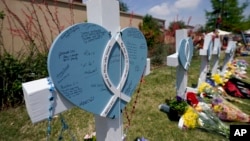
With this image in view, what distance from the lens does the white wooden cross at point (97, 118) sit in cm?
86

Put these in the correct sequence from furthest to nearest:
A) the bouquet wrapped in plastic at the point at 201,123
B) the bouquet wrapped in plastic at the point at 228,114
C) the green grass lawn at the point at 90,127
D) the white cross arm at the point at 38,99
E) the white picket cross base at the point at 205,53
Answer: the white picket cross base at the point at 205,53, the bouquet wrapped in plastic at the point at 228,114, the bouquet wrapped in plastic at the point at 201,123, the green grass lawn at the point at 90,127, the white cross arm at the point at 38,99

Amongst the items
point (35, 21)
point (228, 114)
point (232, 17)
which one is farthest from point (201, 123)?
point (232, 17)

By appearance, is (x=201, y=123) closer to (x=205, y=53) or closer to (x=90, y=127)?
(x=90, y=127)

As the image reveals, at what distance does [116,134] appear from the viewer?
53.2 inches

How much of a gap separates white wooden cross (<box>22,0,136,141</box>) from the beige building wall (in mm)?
1682

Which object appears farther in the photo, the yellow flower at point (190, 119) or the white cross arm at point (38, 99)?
the yellow flower at point (190, 119)

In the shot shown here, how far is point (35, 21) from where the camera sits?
5691mm

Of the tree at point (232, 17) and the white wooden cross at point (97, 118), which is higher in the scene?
the tree at point (232, 17)

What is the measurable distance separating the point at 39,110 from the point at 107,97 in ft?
1.37

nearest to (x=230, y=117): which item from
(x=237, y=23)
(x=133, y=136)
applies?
(x=133, y=136)

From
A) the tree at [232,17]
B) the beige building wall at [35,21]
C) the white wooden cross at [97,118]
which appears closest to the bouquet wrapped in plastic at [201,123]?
the white wooden cross at [97,118]

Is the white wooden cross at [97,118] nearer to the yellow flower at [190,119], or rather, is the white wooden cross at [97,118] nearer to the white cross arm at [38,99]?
the white cross arm at [38,99]

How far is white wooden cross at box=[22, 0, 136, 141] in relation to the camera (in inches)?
33.7

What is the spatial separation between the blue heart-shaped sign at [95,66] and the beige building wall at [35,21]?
5.42 ft
